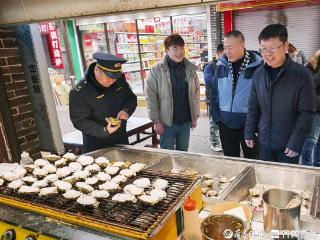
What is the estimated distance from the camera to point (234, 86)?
143 inches

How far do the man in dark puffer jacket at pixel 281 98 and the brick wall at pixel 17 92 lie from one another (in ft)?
10.0

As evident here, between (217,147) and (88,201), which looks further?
(217,147)

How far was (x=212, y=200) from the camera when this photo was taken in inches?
83.2

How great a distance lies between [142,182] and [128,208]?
256 millimetres

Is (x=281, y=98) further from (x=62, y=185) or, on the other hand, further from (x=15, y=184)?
(x=15, y=184)

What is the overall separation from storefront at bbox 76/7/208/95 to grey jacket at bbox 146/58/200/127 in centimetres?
620

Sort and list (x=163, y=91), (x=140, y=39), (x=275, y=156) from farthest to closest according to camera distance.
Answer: (x=140, y=39), (x=163, y=91), (x=275, y=156)

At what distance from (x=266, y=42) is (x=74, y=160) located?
2.01 m

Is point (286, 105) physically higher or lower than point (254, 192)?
higher

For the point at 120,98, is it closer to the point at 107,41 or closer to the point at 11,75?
the point at 11,75

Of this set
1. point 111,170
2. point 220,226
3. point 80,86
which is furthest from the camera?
point 80,86

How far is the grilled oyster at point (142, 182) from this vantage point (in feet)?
6.36

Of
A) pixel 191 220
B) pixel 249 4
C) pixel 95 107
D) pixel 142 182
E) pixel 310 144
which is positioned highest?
pixel 249 4

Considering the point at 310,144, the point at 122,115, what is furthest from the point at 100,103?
the point at 310,144
